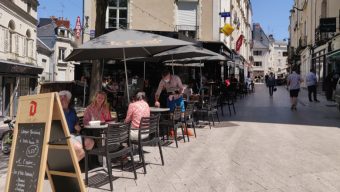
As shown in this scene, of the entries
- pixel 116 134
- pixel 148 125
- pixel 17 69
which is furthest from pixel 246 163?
pixel 17 69

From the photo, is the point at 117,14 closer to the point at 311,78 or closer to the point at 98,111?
the point at 311,78

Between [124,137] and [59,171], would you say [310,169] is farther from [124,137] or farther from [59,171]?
[59,171]

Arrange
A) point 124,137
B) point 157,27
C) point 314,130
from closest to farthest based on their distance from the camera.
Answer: point 124,137 → point 314,130 → point 157,27

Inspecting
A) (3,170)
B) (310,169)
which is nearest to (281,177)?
(310,169)

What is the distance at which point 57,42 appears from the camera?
198 ft

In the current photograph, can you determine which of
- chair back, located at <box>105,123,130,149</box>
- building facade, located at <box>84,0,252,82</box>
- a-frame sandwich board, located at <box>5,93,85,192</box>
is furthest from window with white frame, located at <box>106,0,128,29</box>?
a-frame sandwich board, located at <box>5,93,85,192</box>

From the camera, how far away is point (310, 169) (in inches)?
259

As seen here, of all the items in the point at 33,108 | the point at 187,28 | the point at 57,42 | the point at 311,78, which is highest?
the point at 57,42

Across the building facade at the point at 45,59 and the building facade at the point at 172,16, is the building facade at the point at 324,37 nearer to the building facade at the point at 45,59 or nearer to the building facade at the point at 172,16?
the building facade at the point at 172,16

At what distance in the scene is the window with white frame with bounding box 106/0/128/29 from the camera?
81.4ft

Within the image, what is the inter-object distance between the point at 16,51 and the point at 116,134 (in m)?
23.2

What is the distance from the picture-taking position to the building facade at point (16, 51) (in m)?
23.2

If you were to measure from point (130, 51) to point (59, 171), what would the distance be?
18.5 feet

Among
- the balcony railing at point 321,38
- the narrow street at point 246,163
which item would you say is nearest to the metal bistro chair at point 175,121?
the narrow street at point 246,163
